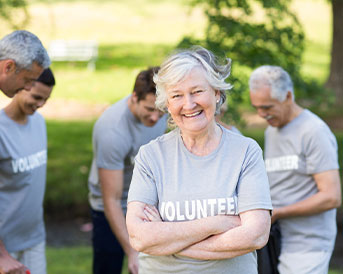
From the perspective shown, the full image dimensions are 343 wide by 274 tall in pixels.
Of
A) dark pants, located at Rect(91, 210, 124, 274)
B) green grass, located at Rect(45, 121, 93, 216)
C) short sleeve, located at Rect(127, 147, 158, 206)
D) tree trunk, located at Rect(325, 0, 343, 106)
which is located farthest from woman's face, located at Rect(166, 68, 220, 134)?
tree trunk, located at Rect(325, 0, 343, 106)

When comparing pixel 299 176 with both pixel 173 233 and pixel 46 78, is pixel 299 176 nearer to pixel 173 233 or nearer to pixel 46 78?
pixel 173 233

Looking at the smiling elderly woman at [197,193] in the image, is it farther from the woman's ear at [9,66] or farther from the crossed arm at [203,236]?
the woman's ear at [9,66]

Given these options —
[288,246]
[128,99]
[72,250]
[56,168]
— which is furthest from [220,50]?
[56,168]

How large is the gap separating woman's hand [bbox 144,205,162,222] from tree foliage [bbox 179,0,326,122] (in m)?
3.35

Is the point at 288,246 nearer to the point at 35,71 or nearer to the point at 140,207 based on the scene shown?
the point at 140,207

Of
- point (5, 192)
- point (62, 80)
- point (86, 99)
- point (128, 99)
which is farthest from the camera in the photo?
point (62, 80)

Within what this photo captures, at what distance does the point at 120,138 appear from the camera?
4.03 metres

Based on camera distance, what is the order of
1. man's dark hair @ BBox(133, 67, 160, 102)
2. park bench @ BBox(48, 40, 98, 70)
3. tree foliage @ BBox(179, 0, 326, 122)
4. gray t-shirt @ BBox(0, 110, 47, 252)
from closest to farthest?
gray t-shirt @ BBox(0, 110, 47, 252) < man's dark hair @ BBox(133, 67, 160, 102) < tree foliage @ BBox(179, 0, 326, 122) < park bench @ BBox(48, 40, 98, 70)

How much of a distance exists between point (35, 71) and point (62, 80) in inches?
563

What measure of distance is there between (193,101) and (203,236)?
0.58 metres

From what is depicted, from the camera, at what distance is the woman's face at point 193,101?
2680 millimetres

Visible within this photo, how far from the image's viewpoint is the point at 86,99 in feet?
50.3

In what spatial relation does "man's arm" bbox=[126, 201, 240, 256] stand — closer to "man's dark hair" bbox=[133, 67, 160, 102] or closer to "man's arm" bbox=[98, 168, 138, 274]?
"man's arm" bbox=[98, 168, 138, 274]

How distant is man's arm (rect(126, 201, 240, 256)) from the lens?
261 centimetres
